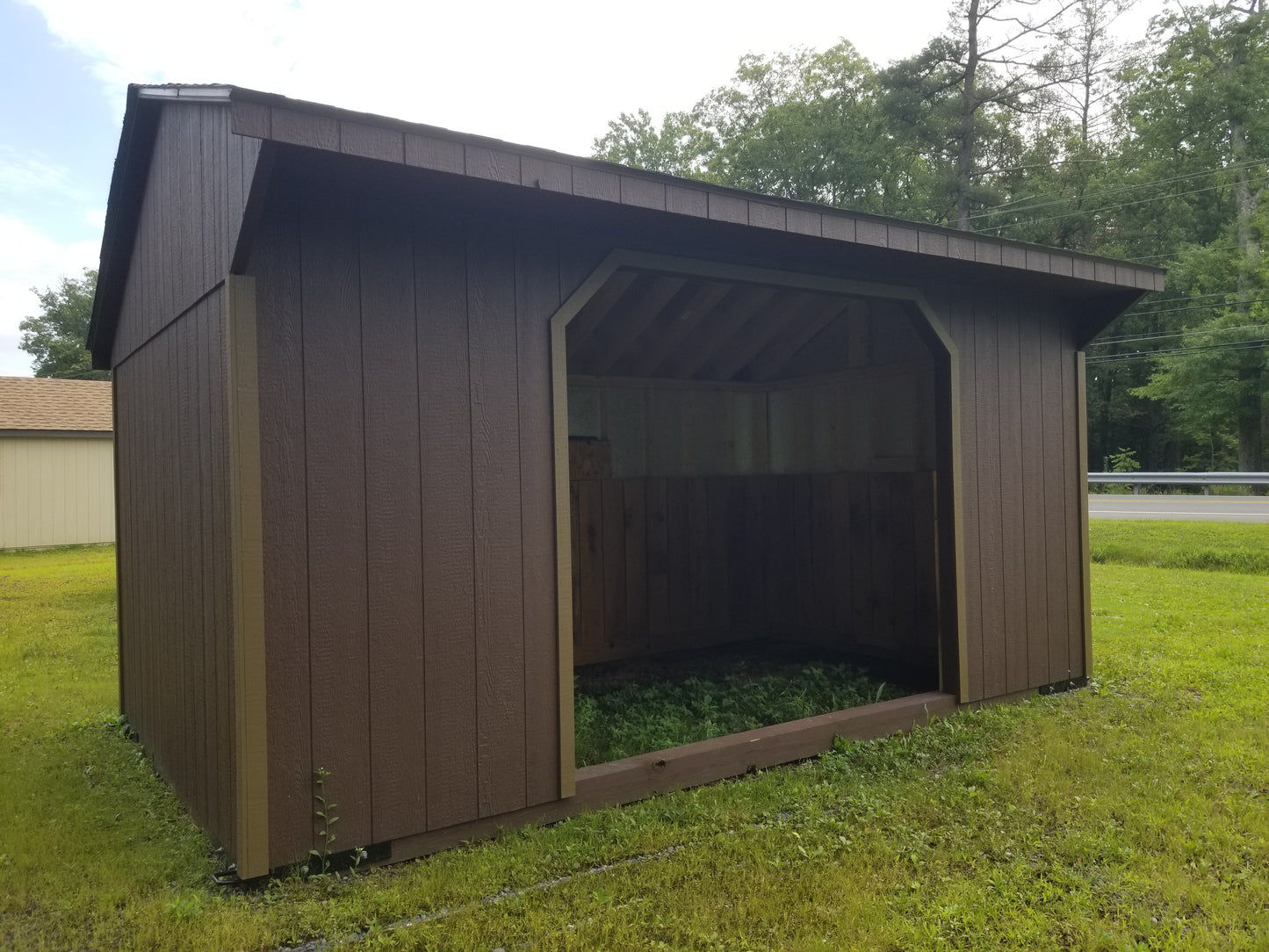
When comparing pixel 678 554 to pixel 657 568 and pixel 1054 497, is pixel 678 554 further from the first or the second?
pixel 1054 497

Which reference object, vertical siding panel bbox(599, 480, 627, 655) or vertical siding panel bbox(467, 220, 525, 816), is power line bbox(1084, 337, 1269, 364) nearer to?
vertical siding panel bbox(599, 480, 627, 655)

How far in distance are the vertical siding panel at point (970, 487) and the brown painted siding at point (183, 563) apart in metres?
3.57

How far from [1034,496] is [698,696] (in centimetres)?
224

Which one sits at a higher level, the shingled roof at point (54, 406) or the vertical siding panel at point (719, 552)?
the shingled roof at point (54, 406)

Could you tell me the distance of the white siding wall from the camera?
567 inches

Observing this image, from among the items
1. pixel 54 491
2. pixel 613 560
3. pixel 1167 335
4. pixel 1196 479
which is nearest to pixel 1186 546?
pixel 1196 479

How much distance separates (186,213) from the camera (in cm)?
352

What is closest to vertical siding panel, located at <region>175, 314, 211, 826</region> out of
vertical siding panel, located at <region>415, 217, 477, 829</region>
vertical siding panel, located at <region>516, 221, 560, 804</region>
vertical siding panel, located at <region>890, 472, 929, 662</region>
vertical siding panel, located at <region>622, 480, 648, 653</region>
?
vertical siding panel, located at <region>415, 217, 477, 829</region>

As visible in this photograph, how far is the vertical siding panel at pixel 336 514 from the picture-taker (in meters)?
2.94

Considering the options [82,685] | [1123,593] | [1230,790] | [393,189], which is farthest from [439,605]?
[1123,593]

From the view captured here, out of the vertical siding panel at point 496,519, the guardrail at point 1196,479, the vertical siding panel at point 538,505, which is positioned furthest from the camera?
the guardrail at point 1196,479

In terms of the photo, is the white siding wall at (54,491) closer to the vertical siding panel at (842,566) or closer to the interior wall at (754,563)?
the interior wall at (754,563)

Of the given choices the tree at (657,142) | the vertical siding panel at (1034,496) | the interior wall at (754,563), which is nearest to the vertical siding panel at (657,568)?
the interior wall at (754,563)

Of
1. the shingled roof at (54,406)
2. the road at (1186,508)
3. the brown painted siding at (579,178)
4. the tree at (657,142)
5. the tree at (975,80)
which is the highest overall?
the tree at (657,142)
